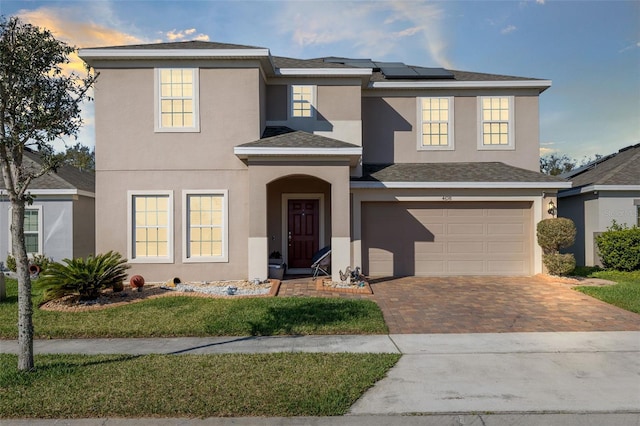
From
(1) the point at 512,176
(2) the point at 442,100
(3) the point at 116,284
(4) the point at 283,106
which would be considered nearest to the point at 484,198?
(1) the point at 512,176

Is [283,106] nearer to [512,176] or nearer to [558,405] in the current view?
[512,176]

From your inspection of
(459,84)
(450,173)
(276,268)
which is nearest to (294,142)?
(276,268)

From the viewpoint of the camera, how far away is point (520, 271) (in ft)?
41.6

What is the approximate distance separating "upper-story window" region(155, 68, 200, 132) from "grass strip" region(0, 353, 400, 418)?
7191 millimetres

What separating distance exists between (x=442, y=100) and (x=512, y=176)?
3.56m

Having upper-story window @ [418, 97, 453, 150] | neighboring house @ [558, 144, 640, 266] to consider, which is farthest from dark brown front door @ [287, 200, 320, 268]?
neighboring house @ [558, 144, 640, 266]

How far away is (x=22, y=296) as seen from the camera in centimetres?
514

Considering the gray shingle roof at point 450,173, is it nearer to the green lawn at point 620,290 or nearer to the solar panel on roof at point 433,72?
the solar panel on roof at point 433,72

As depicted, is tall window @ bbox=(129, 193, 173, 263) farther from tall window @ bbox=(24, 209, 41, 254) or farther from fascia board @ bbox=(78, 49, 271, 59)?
tall window @ bbox=(24, 209, 41, 254)

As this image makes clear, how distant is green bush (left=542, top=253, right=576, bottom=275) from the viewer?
11.5 metres

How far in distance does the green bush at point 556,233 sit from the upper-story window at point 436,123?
405 centimetres

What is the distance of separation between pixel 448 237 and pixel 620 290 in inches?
179

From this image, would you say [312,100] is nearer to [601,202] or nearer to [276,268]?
Answer: [276,268]

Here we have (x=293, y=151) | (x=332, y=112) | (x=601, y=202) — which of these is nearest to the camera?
(x=293, y=151)
